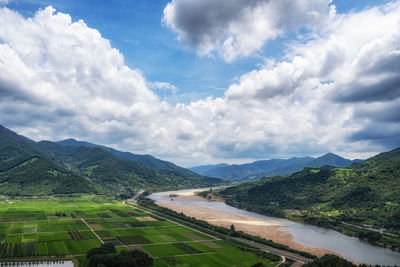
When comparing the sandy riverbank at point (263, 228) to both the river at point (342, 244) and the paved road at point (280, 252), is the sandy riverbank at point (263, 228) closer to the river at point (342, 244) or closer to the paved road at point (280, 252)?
the river at point (342, 244)

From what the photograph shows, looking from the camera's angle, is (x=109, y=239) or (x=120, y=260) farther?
(x=109, y=239)

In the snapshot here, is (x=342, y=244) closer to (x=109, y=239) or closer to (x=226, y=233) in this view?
(x=226, y=233)

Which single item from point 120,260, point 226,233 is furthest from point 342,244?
point 120,260

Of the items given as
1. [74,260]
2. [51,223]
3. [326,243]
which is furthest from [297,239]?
[51,223]

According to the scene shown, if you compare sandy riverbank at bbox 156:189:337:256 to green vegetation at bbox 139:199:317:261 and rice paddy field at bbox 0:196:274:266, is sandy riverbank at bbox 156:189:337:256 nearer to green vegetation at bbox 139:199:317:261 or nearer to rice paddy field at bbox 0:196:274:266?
green vegetation at bbox 139:199:317:261

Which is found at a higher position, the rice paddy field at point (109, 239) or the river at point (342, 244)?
the rice paddy field at point (109, 239)

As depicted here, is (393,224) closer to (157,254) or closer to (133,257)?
(157,254)

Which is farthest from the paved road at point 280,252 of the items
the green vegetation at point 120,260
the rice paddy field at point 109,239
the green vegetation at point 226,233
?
the green vegetation at point 120,260

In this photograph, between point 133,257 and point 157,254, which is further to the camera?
point 157,254
